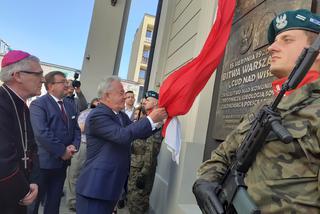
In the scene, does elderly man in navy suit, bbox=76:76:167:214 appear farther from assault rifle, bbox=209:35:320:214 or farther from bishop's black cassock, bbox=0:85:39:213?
assault rifle, bbox=209:35:320:214

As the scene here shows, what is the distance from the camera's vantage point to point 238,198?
4.36 feet

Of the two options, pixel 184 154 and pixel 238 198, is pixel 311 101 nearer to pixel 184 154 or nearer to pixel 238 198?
pixel 238 198

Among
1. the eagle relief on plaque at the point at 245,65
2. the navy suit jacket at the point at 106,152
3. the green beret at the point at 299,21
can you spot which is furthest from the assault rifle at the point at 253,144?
the navy suit jacket at the point at 106,152

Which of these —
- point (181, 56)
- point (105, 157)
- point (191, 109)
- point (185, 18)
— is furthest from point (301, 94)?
point (185, 18)

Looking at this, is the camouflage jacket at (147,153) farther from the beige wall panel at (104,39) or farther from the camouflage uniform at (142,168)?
the beige wall panel at (104,39)

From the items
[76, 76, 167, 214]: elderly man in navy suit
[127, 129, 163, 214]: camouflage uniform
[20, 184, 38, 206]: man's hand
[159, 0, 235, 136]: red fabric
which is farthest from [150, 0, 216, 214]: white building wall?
[20, 184, 38, 206]: man's hand

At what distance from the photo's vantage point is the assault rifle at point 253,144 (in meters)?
1.27

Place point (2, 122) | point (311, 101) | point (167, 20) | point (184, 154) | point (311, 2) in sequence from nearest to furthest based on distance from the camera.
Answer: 1. point (311, 101)
2. point (311, 2)
3. point (2, 122)
4. point (184, 154)
5. point (167, 20)

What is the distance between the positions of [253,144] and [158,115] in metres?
2.11

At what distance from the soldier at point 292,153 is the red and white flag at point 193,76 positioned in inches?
62.9

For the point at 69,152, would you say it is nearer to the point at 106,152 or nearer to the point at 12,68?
the point at 106,152

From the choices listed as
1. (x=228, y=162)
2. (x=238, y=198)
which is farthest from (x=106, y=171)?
(x=238, y=198)

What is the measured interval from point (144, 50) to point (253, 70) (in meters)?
50.7

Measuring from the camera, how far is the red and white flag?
3.26 metres
